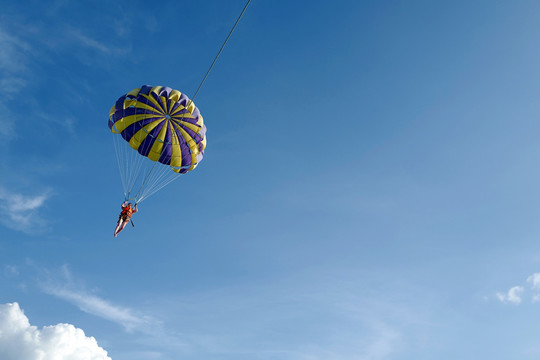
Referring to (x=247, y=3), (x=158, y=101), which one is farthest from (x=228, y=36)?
(x=158, y=101)

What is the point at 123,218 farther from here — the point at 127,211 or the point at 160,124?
the point at 160,124

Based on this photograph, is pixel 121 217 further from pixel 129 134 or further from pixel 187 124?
pixel 187 124

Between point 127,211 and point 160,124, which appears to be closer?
point 127,211

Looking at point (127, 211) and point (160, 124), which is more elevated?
point (160, 124)

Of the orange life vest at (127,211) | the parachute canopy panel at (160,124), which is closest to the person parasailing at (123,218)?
the orange life vest at (127,211)

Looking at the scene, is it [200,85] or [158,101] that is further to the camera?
[158,101]

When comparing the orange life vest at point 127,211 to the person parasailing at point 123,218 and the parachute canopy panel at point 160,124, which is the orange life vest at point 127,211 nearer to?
the person parasailing at point 123,218

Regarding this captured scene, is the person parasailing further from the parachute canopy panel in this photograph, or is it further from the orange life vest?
the parachute canopy panel

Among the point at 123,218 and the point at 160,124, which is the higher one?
the point at 160,124

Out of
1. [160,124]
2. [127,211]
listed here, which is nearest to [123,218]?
[127,211]

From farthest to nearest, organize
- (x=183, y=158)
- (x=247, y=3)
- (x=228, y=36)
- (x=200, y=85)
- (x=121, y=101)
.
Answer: (x=183, y=158)
(x=121, y=101)
(x=200, y=85)
(x=228, y=36)
(x=247, y=3)

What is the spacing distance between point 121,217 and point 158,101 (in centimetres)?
758

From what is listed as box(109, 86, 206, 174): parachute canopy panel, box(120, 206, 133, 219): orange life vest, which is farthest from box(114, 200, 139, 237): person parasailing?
box(109, 86, 206, 174): parachute canopy panel

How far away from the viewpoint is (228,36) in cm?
1291
